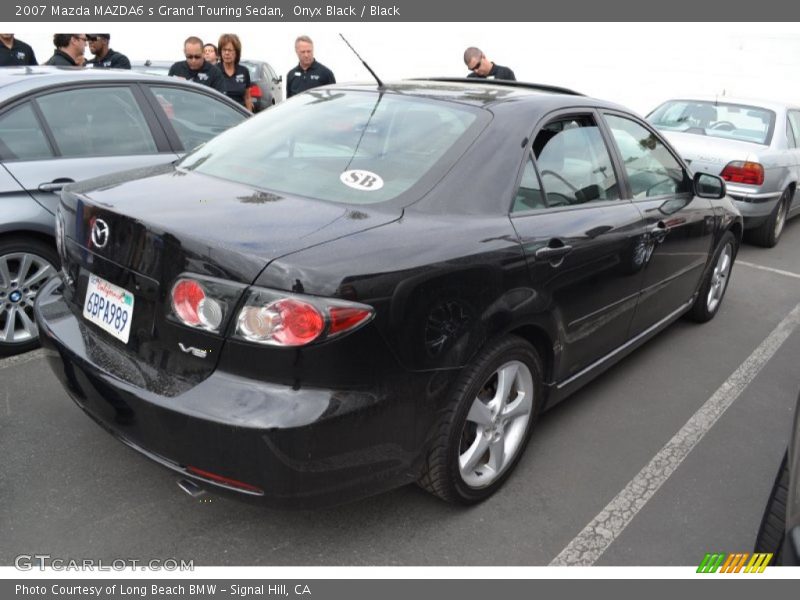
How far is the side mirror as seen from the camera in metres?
4.05

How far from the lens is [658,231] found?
3467 mm

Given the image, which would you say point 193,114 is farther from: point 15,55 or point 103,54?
point 15,55

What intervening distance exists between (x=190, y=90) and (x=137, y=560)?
3291 mm

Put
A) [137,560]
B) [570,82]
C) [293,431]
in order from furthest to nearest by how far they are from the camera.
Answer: [570,82] < [137,560] < [293,431]

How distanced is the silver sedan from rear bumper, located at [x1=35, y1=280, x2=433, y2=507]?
578 centimetres

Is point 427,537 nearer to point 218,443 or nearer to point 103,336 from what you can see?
point 218,443

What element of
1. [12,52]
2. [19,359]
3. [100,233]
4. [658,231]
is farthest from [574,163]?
[12,52]

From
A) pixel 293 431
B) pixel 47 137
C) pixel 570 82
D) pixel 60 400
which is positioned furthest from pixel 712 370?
pixel 570 82

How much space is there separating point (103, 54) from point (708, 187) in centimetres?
619

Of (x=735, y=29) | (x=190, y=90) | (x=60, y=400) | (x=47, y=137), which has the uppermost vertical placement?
(x=735, y=29)

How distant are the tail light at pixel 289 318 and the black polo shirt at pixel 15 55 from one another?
21.1 feet

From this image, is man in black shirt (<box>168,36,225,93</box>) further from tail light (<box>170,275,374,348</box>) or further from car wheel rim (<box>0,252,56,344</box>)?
tail light (<box>170,275,374,348</box>)

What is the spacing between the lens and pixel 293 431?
190cm

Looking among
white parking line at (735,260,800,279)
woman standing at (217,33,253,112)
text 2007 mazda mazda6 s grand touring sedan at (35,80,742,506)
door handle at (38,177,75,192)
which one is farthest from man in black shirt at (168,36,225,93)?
white parking line at (735,260,800,279)
